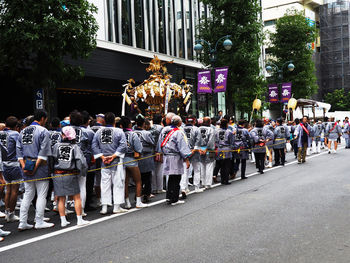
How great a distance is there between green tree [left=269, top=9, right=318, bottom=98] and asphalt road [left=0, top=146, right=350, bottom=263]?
27026mm

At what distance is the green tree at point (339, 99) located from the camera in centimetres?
5806

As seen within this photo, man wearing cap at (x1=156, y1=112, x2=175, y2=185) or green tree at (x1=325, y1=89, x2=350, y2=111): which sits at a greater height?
green tree at (x1=325, y1=89, x2=350, y2=111)

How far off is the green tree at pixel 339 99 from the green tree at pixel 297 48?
27281 millimetres

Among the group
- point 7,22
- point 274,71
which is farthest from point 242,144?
point 274,71

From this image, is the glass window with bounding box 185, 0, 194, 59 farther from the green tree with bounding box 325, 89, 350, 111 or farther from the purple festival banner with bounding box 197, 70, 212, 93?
the green tree with bounding box 325, 89, 350, 111

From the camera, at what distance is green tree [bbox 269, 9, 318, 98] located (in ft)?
109

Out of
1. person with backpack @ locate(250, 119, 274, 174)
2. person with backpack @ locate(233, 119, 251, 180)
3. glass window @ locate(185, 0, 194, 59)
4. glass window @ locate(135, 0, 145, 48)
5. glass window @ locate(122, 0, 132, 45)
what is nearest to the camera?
person with backpack @ locate(233, 119, 251, 180)

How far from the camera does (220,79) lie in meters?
16.7

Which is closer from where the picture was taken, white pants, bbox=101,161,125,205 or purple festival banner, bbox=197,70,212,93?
white pants, bbox=101,161,125,205

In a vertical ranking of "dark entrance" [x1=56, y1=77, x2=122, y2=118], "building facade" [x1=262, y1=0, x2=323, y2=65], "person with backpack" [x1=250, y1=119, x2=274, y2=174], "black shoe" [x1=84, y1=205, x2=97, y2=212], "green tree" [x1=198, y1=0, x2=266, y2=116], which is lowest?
"black shoe" [x1=84, y1=205, x2=97, y2=212]

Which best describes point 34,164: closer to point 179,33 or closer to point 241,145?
point 241,145

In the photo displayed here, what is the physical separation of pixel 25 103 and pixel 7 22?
6.56m

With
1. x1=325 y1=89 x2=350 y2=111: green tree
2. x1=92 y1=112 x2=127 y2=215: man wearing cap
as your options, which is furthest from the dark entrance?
x1=325 y1=89 x2=350 y2=111: green tree

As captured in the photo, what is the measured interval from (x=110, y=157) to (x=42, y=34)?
5522mm
